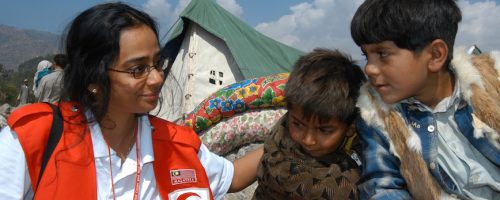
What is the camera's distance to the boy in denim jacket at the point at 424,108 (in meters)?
1.55

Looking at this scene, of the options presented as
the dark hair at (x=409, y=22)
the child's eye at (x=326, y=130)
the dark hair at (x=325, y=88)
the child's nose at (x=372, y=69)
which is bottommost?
the child's eye at (x=326, y=130)

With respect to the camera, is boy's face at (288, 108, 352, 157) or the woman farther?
boy's face at (288, 108, 352, 157)

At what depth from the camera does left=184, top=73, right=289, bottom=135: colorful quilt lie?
2.74 metres

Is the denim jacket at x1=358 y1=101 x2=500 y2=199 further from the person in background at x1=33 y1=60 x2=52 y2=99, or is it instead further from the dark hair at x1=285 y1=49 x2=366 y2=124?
the person in background at x1=33 y1=60 x2=52 y2=99

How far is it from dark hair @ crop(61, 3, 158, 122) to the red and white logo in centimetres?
39

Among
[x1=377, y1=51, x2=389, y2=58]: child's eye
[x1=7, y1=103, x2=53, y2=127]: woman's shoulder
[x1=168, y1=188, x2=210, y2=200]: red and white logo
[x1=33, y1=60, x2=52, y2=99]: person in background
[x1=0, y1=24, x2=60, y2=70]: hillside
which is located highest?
[x1=377, y1=51, x2=389, y2=58]: child's eye

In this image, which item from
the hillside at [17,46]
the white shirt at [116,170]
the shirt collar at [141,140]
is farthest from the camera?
the hillside at [17,46]

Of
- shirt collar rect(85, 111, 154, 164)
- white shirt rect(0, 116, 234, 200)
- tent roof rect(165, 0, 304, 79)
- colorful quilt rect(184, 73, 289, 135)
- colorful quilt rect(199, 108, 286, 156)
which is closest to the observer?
white shirt rect(0, 116, 234, 200)

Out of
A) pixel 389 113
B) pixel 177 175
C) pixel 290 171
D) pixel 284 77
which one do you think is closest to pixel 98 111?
pixel 177 175

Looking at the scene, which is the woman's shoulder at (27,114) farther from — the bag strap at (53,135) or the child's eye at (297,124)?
the child's eye at (297,124)

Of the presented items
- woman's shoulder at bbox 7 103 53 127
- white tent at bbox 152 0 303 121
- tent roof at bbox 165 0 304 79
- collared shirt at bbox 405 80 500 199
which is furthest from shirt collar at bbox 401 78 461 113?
tent roof at bbox 165 0 304 79

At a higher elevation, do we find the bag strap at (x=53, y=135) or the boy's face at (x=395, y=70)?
the boy's face at (x=395, y=70)

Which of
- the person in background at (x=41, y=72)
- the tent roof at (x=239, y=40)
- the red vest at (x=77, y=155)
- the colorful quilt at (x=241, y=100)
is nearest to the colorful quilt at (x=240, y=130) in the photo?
the colorful quilt at (x=241, y=100)

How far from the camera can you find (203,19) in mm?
6859
